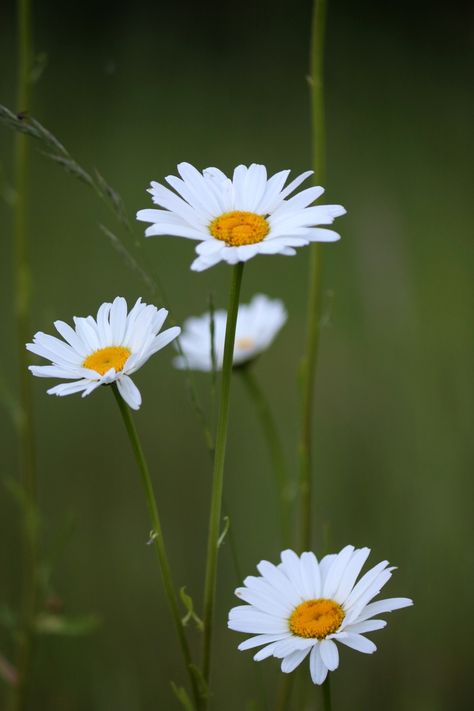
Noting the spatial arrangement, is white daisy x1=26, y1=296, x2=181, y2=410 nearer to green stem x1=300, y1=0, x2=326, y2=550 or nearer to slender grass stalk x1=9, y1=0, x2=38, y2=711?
green stem x1=300, y1=0, x2=326, y2=550

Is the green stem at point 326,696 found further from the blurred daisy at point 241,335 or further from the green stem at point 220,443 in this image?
the blurred daisy at point 241,335

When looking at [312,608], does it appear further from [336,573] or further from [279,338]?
[279,338]

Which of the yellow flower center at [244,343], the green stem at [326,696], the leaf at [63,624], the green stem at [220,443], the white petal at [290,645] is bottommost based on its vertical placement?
the green stem at [326,696]

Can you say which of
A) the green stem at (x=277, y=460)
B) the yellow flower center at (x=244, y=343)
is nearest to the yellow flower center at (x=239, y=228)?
the green stem at (x=277, y=460)

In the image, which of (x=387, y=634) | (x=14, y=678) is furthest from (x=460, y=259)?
(x=14, y=678)

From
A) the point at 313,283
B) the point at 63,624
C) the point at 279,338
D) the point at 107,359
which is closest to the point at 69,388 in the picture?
the point at 107,359

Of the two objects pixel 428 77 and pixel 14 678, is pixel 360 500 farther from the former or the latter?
pixel 428 77
